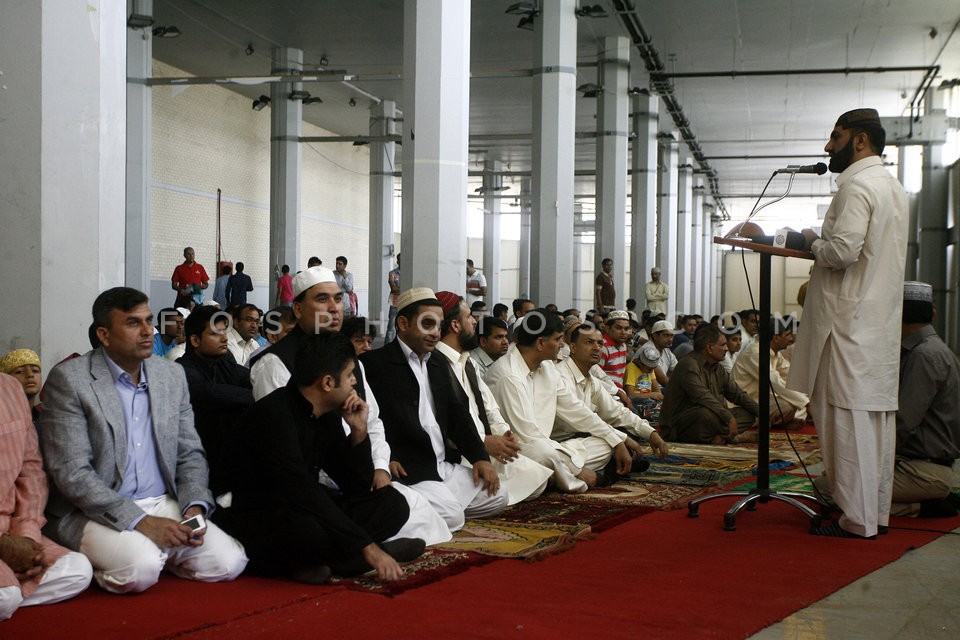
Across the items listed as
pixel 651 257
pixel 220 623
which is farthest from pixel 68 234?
pixel 651 257

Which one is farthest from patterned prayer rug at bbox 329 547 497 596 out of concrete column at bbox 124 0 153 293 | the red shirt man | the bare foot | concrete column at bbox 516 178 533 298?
concrete column at bbox 516 178 533 298

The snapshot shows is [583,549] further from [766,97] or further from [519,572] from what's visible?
[766,97]

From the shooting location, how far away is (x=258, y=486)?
3.89m

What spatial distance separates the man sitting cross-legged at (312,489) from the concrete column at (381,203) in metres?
17.0

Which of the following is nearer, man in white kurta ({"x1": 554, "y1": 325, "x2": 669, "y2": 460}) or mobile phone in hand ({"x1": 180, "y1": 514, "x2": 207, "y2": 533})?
mobile phone in hand ({"x1": 180, "y1": 514, "x2": 207, "y2": 533})

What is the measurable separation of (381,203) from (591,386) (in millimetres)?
15058

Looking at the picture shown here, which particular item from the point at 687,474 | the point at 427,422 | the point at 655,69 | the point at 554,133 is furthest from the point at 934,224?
the point at 427,422

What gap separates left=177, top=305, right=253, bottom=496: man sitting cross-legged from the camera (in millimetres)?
4617

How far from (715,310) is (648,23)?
25598 mm

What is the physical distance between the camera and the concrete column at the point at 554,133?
11531mm

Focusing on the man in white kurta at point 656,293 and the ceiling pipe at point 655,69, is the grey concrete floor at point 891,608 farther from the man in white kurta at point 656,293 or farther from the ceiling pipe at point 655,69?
the man in white kurta at point 656,293

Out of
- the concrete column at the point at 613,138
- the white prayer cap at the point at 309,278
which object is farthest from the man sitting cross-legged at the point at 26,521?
the concrete column at the point at 613,138

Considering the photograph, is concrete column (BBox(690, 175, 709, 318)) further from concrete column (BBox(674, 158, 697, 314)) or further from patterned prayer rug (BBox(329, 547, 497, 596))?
patterned prayer rug (BBox(329, 547, 497, 596))

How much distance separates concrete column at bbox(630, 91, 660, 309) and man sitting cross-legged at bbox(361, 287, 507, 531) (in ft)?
43.6
